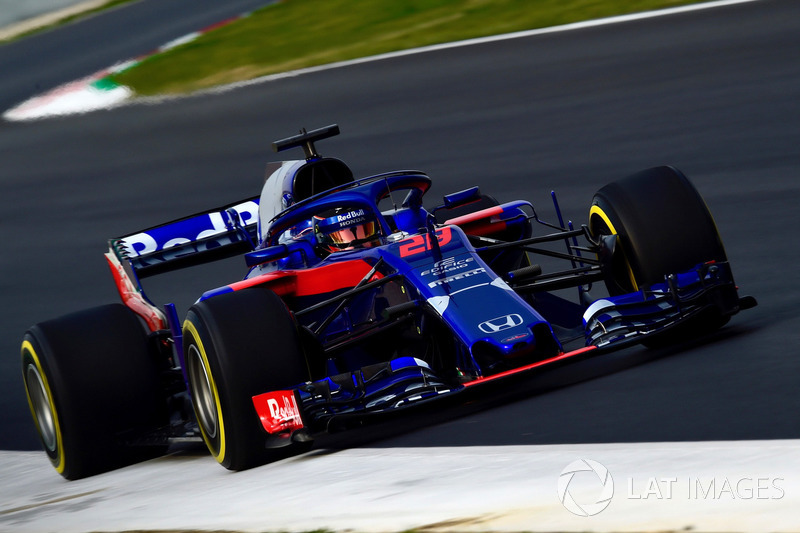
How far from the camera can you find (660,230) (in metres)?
6.70

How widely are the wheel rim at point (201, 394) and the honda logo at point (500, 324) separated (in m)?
1.38

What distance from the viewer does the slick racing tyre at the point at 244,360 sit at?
588 centimetres

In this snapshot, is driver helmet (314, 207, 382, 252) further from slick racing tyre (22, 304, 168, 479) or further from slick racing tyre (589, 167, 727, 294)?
slick racing tyre (589, 167, 727, 294)

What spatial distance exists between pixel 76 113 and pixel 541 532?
19.2m

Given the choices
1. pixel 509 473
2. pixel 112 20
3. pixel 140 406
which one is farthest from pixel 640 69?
pixel 112 20

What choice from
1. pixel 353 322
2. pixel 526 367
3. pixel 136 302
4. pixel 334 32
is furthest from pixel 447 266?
pixel 334 32

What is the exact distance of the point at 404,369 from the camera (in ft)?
19.4

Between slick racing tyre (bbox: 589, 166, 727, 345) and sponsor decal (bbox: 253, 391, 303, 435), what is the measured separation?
1973 millimetres

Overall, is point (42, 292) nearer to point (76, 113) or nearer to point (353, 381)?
point (353, 381)

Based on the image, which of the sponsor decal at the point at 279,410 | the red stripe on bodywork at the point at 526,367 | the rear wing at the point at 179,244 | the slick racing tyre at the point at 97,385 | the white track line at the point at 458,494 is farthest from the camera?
the rear wing at the point at 179,244

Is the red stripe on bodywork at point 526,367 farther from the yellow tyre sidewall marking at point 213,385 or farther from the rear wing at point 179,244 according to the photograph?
the rear wing at point 179,244

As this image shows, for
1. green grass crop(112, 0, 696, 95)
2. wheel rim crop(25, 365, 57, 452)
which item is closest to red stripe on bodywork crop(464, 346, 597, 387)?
wheel rim crop(25, 365, 57, 452)

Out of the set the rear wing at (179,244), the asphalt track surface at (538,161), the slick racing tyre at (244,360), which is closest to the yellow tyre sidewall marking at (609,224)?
the asphalt track surface at (538,161)

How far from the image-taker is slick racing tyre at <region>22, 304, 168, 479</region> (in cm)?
692
